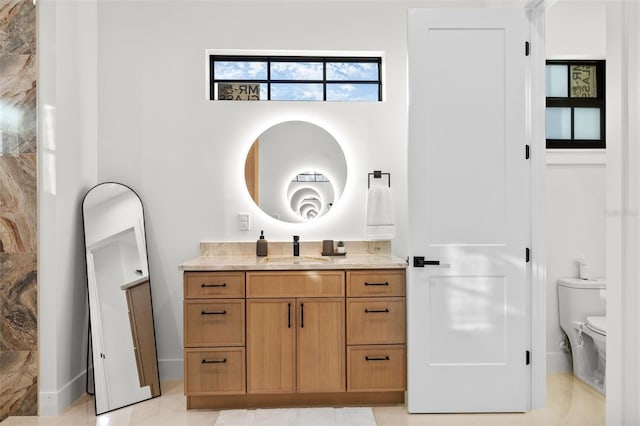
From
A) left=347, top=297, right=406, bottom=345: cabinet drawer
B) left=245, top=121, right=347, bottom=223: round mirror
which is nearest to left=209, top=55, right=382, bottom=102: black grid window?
left=245, top=121, right=347, bottom=223: round mirror

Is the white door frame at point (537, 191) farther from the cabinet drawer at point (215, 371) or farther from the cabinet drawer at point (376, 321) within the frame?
the cabinet drawer at point (215, 371)

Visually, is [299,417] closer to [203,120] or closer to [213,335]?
[213,335]

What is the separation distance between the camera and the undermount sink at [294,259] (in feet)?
10.0

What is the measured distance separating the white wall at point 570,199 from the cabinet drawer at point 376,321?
1.32 meters

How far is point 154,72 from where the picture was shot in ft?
11.4

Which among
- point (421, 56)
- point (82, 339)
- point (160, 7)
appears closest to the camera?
point (421, 56)

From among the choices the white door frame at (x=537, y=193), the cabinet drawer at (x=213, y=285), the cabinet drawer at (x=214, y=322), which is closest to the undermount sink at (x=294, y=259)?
the cabinet drawer at (x=213, y=285)

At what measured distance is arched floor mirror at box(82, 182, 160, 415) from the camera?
119 inches

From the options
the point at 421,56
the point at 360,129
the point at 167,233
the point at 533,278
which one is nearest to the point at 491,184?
the point at 533,278

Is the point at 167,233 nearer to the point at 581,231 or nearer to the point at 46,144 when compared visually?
the point at 46,144

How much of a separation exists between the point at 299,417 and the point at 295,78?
7.56ft

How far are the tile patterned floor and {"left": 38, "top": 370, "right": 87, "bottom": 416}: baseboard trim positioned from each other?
36 mm

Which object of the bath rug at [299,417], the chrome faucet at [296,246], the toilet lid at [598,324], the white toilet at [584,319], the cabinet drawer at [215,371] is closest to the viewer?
the bath rug at [299,417]

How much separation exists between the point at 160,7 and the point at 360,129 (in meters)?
1.66
